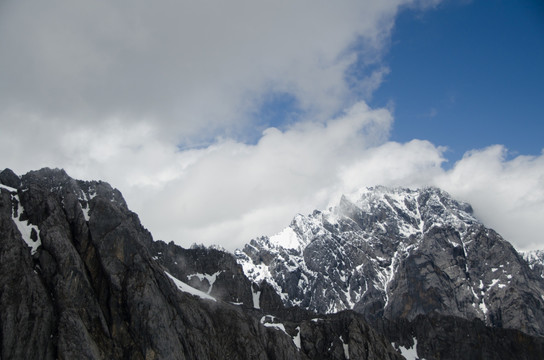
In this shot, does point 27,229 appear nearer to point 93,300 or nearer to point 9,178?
point 93,300

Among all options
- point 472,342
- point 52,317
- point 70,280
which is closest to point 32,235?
point 70,280

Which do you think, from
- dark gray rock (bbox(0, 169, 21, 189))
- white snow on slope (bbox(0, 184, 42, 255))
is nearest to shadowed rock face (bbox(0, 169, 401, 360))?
white snow on slope (bbox(0, 184, 42, 255))

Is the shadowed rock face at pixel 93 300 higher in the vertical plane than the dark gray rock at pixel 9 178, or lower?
lower

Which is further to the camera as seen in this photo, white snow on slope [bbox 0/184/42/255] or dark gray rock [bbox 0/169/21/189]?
dark gray rock [bbox 0/169/21/189]

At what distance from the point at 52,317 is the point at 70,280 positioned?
29.5 ft

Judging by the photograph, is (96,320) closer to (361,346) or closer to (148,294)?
(148,294)

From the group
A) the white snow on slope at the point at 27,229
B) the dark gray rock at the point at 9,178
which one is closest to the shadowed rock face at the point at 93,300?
the white snow on slope at the point at 27,229

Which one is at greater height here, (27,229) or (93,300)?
(27,229)

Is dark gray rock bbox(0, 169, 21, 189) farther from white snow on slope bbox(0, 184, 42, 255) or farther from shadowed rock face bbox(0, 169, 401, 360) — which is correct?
white snow on slope bbox(0, 184, 42, 255)

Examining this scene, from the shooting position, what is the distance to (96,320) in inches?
3514

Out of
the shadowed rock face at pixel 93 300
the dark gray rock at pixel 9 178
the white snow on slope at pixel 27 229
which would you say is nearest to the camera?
the shadowed rock face at pixel 93 300

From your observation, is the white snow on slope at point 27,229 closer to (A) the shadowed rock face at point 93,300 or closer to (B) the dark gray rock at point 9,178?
(A) the shadowed rock face at point 93,300

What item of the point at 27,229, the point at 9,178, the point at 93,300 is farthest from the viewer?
the point at 9,178

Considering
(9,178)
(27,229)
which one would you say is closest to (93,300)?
(27,229)
